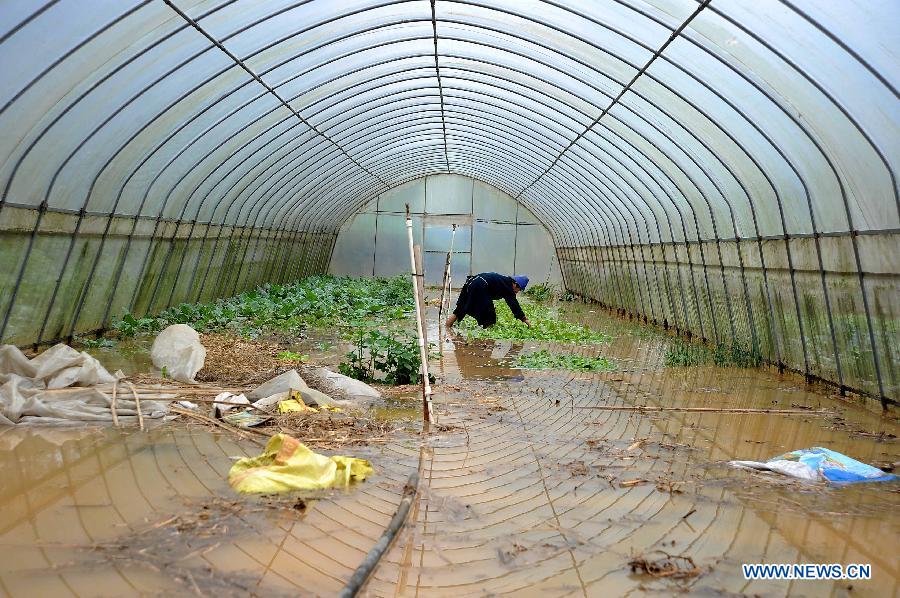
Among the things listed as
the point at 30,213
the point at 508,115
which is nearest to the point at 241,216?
the point at 508,115

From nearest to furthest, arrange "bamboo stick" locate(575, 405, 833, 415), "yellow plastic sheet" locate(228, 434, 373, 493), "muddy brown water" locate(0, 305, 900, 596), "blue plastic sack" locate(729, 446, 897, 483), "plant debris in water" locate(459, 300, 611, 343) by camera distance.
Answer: "muddy brown water" locate(0, 305, 900, 596) → "yellow plastic sheet" locate(228, 434, 373, 493) → "blue plastic sack" locate(729, 446, 897, 483) → "bamboo stick" locate(575, 405, 833, 415) → "plant debris in water" locate(459, 300, 611, 343)

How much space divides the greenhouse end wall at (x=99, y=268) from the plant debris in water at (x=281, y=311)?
0.45m

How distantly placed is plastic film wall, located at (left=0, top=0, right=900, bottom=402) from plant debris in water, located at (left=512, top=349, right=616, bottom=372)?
300cm

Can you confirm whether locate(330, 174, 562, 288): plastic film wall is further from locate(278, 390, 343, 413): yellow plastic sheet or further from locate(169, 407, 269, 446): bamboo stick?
locate(169, 407, 269, 446): bamboo stick

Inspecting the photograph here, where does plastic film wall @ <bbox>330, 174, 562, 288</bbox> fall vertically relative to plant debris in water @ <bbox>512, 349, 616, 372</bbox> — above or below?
above

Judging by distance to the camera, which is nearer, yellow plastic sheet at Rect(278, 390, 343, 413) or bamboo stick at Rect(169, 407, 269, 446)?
bamboo stick at Rect(169, 407, 269, 446)

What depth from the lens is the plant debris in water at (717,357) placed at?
1534 centimetres

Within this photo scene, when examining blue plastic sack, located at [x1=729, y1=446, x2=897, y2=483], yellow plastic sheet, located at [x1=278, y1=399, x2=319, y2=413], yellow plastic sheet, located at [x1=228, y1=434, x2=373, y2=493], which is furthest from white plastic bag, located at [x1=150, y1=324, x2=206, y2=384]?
blue plastic sack, located at [x1=729, y1=446, x2=897, y2=483]

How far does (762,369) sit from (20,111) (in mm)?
11655

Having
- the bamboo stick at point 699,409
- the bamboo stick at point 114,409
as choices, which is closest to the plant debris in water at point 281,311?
the bamboo stick at point 114,409

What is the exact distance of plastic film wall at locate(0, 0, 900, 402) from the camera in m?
10.5

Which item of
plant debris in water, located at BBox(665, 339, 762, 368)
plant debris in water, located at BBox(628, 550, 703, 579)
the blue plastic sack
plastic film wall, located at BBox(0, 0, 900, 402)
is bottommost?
plant debris in water, located at BBox(628, 550, 703, 579)

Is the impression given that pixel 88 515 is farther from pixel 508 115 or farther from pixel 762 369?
pixel 508 115

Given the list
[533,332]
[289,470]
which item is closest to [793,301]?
[533,332]
